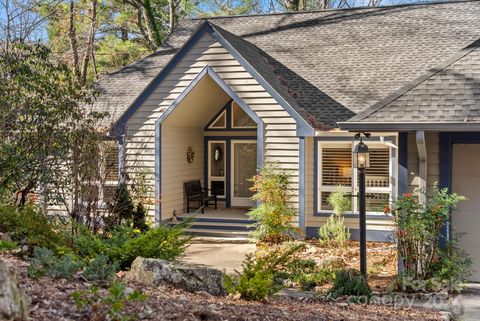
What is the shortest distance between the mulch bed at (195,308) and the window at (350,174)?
5.99 metres

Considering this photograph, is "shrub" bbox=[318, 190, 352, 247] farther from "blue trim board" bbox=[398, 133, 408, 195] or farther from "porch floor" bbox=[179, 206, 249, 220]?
"blue trim board" bbox=[398, 133, 408, 195]

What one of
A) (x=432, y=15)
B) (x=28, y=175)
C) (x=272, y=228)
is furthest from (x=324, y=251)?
(x=432, y=15)

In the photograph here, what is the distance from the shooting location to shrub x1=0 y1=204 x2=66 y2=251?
6742 millimetres

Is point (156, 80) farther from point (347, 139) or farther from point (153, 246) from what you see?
point (153, 246)

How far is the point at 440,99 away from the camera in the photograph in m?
8.14

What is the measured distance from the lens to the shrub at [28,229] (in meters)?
6.74

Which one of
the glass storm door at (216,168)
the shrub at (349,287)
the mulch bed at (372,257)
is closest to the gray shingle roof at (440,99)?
the mulch bed at (372,257)

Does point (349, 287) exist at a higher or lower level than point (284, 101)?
lower

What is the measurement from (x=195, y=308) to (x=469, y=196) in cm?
549

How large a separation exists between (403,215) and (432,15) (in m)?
9.92

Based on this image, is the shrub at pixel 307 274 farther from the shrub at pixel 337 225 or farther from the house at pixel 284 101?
the house at pixel 284 101

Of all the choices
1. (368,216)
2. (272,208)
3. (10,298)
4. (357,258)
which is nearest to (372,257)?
(357,258)

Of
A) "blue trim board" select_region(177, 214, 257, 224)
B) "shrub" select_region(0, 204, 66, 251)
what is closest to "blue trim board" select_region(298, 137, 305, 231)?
"blue trim board" select_region(177, 214, 257, 224)

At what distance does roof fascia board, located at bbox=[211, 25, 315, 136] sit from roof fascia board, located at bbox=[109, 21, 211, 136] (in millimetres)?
338
